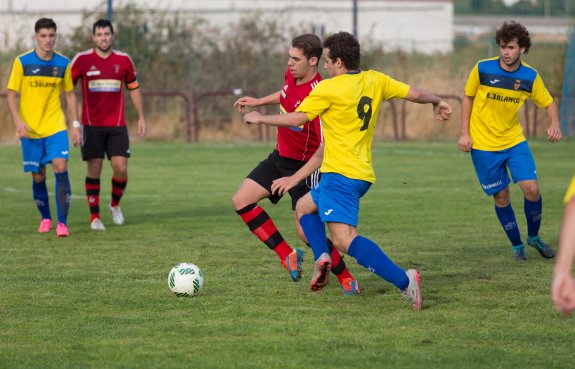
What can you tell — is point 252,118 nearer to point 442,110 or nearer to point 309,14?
point 442,110

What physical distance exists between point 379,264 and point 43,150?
18.1 ft

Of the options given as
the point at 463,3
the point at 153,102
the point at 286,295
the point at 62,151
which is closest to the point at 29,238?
the point at 62,151

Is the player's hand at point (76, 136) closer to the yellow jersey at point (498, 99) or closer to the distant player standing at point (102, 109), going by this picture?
the distant player standing at point (102, 109)

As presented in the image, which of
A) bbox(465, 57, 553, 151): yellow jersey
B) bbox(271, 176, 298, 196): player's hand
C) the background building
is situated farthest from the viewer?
the background building

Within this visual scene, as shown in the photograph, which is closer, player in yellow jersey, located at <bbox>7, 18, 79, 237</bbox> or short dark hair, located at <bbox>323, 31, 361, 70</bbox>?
short dark hair, located at <bbox>323, 31, 361, 70</bbox>

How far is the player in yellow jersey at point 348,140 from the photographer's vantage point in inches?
274

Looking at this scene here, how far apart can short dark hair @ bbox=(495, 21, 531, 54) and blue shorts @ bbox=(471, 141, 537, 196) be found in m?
0.95

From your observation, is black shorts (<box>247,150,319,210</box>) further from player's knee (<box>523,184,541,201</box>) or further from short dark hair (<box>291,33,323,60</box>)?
player's knee (<box>523,184,541,201</box>)

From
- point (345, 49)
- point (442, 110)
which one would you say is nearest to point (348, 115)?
point (345, 49)

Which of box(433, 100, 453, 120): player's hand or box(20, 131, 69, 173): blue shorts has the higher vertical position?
box(433, 100, 453, 120): player's hand

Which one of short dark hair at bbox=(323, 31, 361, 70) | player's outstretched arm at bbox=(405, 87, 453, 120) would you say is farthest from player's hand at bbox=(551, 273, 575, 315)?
player's outstretched arm at bbox=(405, 87, 453, 120)

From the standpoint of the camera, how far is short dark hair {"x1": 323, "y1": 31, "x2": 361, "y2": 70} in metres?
7.06

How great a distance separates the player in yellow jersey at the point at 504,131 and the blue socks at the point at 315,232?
2.21 meters

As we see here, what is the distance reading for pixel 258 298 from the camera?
7473 mm
